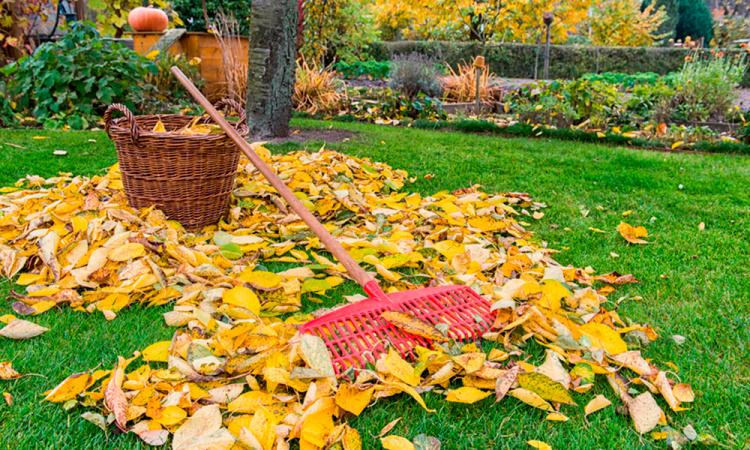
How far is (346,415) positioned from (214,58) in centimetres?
665

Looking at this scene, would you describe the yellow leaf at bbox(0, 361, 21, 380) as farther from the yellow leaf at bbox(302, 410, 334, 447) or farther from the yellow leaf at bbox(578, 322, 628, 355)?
the yellow leaf at bbox(578, 322, 628, 355)

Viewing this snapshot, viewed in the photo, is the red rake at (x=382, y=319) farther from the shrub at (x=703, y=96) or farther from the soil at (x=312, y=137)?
the shrub at (x=703, y=96)

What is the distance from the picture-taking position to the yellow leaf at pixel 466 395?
4.05 ft

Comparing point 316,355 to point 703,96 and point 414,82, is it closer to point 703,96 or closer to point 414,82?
point 414,82

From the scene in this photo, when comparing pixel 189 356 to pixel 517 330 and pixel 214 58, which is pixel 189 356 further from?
pixel 214 58

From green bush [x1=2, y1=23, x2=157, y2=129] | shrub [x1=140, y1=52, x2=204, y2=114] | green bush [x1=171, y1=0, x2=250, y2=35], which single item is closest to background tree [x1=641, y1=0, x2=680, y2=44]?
green bush [x1=171, y1=0, x2=250, y2=35]

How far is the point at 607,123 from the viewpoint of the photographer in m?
5.58

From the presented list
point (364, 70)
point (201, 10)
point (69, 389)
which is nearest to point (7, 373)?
point (69, 389)

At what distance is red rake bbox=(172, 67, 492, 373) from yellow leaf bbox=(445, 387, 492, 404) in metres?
0.19

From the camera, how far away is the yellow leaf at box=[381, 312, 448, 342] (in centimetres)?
142

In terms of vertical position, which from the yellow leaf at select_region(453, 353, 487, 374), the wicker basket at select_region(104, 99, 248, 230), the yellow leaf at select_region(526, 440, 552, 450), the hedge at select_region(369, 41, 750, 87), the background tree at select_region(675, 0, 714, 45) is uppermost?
the background tree at select_region(675, 0, 714, 45)

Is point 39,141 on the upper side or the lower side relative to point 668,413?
upper

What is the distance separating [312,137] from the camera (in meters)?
4.51

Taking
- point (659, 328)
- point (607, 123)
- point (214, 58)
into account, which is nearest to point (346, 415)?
point (659, 328)
